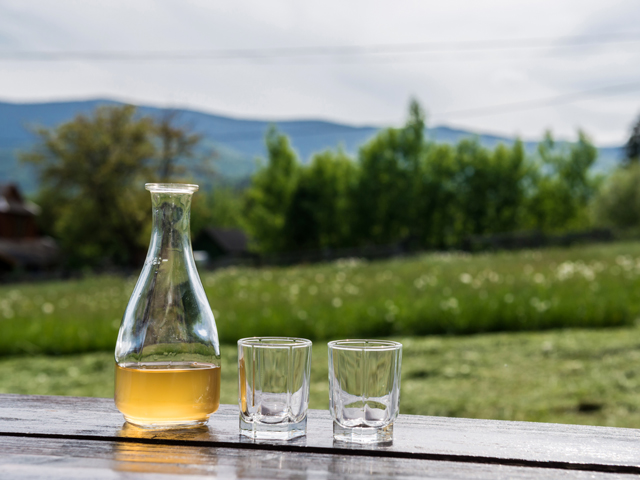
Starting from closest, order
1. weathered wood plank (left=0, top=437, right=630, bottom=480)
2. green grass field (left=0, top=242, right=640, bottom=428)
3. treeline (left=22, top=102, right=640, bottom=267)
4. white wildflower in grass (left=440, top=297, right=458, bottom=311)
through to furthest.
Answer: weathered wood plank (left=0, top=437, right=630, bottom=480) → green grass field (left=0, top=242, right=640, bottom=428) → white wildflower in grass (left=440, top=297, right=458, bottom=311) → treeline (left=22, top=102, right=640, bottom=267)

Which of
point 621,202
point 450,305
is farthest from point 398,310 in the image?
point 621,202

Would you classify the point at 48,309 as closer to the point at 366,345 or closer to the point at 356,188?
the point at 366,345

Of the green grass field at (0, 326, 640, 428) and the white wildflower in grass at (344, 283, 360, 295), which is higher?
the white wildflower in grass at (344, 283, 360, 295)

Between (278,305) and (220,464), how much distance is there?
20.8ft

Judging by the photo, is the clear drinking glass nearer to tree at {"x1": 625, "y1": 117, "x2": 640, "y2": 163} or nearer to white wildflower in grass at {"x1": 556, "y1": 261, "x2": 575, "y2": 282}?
white wildflower in grass at {"x1": 556, "y1": 261, "x2": 575, "y2": 282}

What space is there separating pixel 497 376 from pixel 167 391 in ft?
13.0

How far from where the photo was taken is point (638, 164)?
33.3 metres

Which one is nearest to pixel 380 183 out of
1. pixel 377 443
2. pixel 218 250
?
pixel 218 250

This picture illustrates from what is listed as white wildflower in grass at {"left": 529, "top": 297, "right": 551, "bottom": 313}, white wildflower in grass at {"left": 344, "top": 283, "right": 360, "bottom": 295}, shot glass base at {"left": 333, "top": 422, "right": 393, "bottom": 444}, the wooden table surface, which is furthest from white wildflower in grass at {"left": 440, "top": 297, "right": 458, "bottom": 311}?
shot glass base at {"left": 333, "top": 422, "right": 393, "bottom": 444}

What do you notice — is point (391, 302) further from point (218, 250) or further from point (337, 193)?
point (218, 250)

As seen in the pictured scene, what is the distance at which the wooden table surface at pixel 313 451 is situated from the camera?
0.85 metres

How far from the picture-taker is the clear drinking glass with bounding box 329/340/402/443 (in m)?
0.95

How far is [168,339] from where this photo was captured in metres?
1.03

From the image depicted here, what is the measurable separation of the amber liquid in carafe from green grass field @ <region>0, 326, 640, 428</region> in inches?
117
